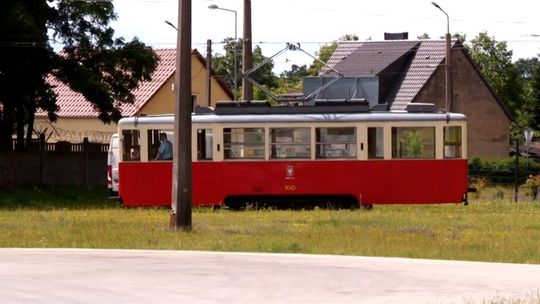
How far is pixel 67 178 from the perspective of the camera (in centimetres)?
4494

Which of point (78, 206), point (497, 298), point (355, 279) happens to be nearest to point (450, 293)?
point (497, 298)

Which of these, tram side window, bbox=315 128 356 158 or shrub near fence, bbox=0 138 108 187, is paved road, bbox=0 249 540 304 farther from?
shrub near fence, bbox=0 138 108 187

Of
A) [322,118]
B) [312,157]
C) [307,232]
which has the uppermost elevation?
[322,118]

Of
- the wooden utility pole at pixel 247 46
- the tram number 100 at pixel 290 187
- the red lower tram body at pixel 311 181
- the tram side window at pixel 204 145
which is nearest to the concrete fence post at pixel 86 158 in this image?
the wooden utility pole at pixel 247 46

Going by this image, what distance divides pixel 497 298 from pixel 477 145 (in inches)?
2530

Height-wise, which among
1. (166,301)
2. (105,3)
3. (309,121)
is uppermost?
(105,3)

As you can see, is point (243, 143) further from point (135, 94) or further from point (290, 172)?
point (135, 94)

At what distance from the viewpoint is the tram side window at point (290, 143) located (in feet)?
103

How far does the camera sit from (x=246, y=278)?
1513 cm

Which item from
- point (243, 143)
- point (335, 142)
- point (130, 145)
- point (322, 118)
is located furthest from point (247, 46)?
point (335, 142)

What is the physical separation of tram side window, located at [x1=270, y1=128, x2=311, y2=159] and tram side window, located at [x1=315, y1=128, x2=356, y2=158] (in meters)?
0.31

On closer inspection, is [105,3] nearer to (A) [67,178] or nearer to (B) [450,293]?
(A) [67,178]

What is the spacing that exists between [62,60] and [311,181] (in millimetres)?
13625

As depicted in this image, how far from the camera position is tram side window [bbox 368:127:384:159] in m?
31.1
